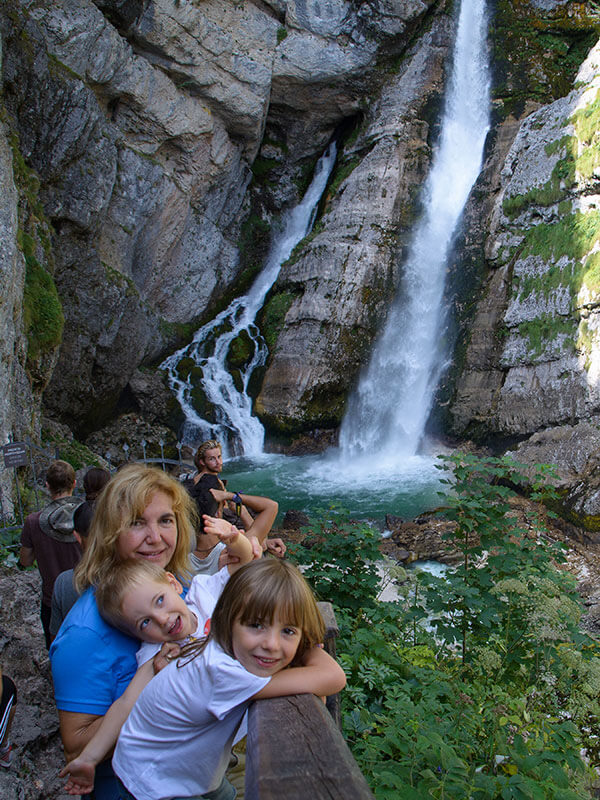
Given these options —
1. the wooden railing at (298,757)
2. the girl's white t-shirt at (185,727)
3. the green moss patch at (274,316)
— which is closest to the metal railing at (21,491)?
the girl's white t-shirt at (185,727)

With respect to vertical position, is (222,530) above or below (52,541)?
above

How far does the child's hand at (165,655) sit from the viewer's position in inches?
66.1

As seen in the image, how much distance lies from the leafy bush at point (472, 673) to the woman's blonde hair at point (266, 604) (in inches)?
33.5

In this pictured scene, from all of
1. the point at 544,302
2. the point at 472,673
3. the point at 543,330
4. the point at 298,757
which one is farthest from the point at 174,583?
the point at 544,302

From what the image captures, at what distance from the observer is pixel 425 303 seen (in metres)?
18.2

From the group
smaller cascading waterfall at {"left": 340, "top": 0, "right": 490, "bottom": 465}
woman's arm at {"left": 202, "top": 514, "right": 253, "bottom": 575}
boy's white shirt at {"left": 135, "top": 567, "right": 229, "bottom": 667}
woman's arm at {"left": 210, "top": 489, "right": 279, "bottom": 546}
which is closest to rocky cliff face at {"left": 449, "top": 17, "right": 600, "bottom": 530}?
smaller cascading waterfall at {"left": 340, "top": 0, "right": 490, "bottom": 465}

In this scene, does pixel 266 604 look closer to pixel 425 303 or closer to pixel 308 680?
pixel 308 680

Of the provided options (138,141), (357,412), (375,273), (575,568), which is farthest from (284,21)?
(575,568)

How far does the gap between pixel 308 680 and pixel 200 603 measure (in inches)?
24.9

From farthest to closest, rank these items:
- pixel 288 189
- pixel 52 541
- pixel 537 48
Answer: pixel 288 189 → pixel 537 48 → pixel 52 541

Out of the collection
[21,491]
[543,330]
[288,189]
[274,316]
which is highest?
[288,189]

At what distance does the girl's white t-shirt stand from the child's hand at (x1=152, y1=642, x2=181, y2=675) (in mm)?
106

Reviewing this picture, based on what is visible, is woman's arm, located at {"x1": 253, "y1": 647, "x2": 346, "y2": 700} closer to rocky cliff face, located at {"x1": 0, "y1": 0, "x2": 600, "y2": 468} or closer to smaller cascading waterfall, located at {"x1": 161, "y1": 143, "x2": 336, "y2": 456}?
rocky cliff face, located at {"x1": 0, "y1": 0, "x2": 600, "y2": 468}

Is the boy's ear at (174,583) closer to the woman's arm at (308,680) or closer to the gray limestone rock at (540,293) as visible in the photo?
the woman's arm at (308,680)
